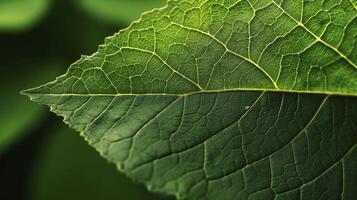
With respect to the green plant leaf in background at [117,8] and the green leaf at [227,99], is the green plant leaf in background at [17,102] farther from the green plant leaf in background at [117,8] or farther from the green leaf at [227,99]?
the green leaf at [227,99]

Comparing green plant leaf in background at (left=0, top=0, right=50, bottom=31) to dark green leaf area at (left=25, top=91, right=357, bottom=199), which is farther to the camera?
green plant leaf in background at (left=0, top=0, right=50, bottom=31)

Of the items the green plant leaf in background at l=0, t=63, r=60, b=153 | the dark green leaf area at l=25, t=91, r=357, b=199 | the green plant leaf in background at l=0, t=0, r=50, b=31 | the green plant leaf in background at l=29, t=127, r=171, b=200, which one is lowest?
the dark green leaf area at l=25, t=91, r=357, b=199

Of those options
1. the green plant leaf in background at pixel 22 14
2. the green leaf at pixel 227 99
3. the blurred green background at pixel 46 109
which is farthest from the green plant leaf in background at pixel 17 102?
the green leaf at pixel 227 99

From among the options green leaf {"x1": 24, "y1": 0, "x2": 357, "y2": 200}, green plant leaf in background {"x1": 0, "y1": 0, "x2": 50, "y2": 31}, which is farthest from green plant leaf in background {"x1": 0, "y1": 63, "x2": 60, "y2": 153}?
green leaf {"x1": 24, "y1": 0, "x2": 357, "y2": 200}

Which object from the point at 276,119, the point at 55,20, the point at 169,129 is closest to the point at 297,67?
the point at 276,119

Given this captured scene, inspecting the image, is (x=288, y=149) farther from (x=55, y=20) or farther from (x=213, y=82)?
(x=55, y=20)

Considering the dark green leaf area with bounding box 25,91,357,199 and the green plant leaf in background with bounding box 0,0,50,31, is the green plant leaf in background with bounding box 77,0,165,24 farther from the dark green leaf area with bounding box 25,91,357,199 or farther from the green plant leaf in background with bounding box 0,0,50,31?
the dark green leaf area with bounding box 25,91,357,199
